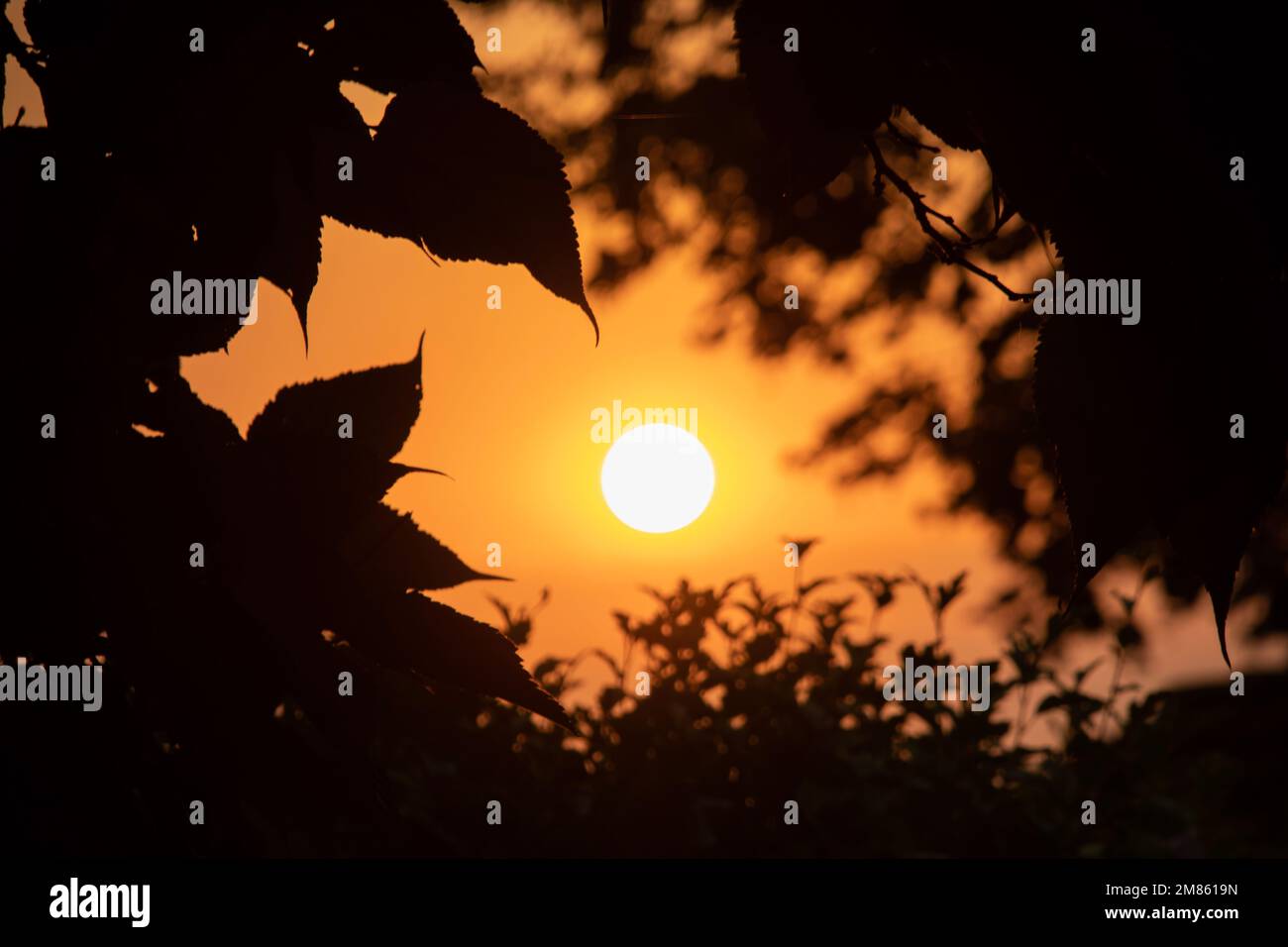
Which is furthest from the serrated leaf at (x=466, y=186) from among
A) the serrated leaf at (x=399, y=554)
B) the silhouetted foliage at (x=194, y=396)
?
the serrated leaf at (x=399, y=554)

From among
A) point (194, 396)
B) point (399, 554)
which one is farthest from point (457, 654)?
point (194, 396)

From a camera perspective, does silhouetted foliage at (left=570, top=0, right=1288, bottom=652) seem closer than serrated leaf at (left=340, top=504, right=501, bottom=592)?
Yes

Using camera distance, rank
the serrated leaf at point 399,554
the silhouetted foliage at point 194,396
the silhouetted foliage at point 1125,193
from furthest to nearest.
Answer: the serrated leaf at point 399,554 → the silhouetted foliage at point 194,396 → the silhouetted foliage at point 1125,193

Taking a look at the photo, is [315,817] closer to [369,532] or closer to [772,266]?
[369,532]

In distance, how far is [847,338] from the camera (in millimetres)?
12492

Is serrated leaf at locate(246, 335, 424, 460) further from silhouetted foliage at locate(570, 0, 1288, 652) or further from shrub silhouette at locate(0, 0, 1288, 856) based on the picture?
silhouetted foliage at locate(570, 0, 1288, 652)

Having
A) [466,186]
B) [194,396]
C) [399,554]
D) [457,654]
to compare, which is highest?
[466,186]

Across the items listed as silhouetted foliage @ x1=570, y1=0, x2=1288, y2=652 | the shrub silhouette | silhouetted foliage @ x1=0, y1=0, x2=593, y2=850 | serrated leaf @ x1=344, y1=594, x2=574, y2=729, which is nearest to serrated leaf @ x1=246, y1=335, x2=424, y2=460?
the shrub silhouette

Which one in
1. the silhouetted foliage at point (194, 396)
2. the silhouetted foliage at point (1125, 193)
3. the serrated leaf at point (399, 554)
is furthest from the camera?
the serrated leaf at point (399, 554)

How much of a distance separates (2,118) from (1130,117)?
1096 millimetres

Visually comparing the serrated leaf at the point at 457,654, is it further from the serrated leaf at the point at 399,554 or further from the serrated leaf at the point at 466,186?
the serrated leaf at the point at 466,186

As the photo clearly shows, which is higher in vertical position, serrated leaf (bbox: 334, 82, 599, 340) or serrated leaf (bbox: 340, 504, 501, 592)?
serrated leaf (bbox: 334, 82, 599, 340)

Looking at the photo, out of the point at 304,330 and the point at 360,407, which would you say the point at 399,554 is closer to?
the point at 360,407
